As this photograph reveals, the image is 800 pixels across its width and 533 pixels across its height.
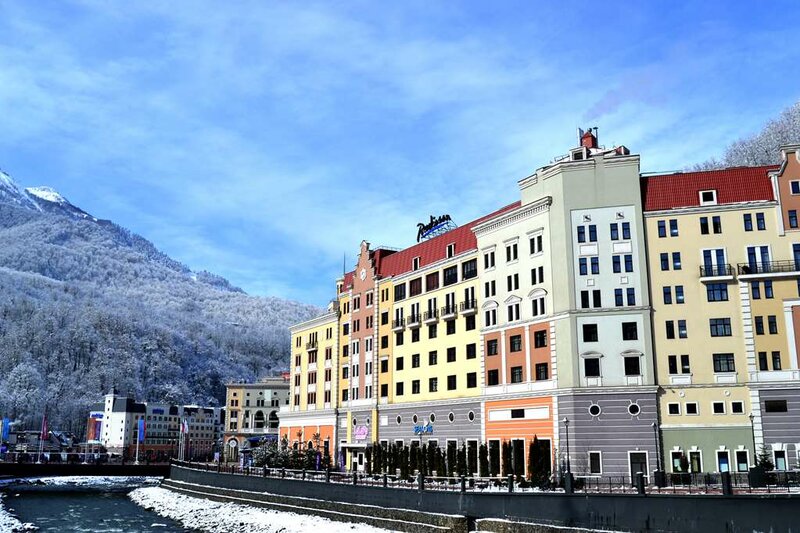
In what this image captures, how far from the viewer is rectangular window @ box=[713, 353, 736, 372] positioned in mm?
55312

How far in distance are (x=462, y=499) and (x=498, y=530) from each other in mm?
4306

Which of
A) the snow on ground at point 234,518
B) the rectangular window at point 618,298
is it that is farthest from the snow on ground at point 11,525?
the rectangular window at point 618,298

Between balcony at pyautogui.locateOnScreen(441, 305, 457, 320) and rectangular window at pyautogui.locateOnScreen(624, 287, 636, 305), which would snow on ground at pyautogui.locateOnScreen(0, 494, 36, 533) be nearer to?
balcony at pyautogui.locateOnScreen(441, 305, 457, 320)

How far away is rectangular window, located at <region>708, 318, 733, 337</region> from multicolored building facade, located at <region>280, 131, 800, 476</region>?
0.29 ft

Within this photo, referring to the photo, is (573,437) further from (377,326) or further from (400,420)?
(377,326)

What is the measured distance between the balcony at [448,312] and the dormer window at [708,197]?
83.5 ft

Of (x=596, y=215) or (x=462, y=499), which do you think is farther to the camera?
(x=596, y=215)

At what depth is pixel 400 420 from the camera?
259 feet

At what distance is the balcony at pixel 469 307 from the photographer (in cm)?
6994

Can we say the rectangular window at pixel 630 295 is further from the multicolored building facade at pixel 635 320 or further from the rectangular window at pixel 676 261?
the rectangular window at pixel 676 261

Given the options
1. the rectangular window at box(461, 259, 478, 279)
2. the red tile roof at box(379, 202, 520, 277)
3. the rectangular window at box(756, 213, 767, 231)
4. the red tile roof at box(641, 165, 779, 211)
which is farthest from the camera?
the red tile roof at box(379, 202, 520, 277)

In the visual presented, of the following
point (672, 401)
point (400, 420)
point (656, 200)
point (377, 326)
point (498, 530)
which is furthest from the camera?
point (377, 326)

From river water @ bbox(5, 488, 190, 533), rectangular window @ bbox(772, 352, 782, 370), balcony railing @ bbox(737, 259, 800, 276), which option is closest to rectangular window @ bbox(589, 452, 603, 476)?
rectangular window @ bbox(772, 352, 782, 370)

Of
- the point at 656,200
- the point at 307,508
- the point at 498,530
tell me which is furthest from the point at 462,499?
the point at 656,200
